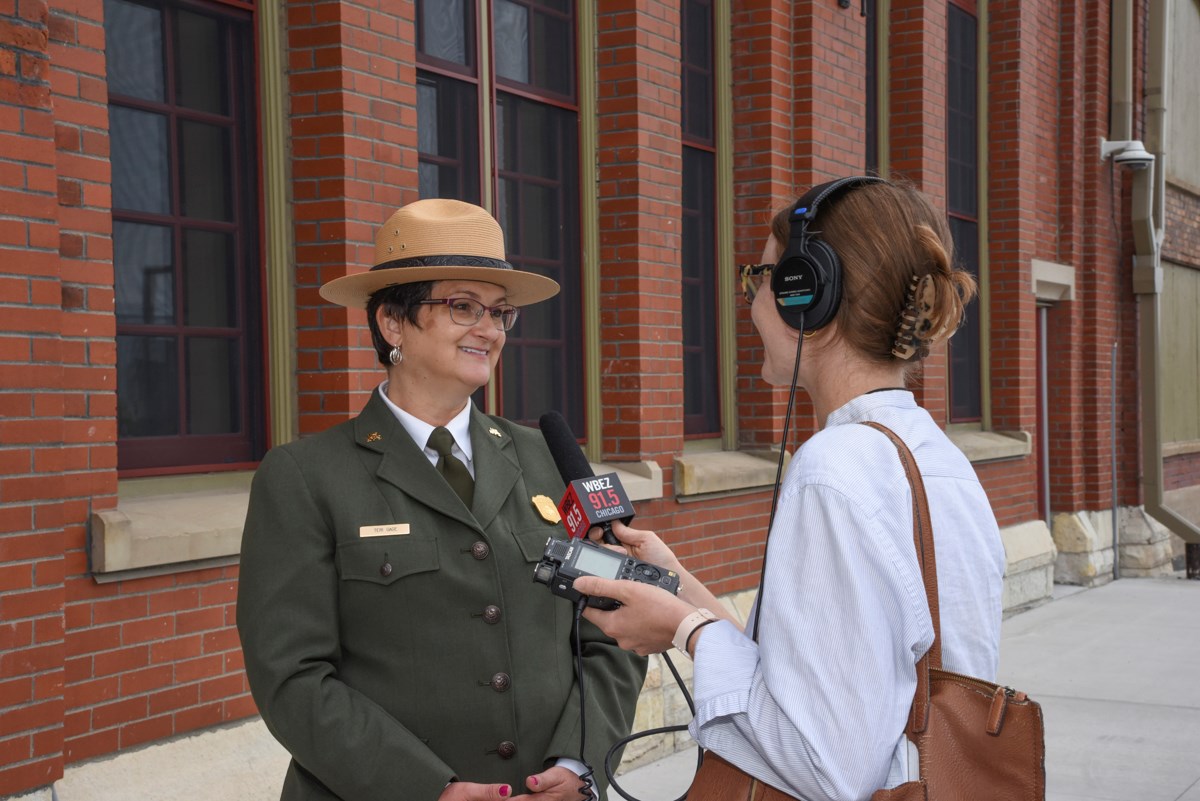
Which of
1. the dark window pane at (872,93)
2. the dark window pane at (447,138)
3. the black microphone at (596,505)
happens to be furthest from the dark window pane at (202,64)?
the dark window pane at (872,93)

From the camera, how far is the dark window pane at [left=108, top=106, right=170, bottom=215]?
433 cm

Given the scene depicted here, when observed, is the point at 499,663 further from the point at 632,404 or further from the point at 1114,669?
the point at 1114,669

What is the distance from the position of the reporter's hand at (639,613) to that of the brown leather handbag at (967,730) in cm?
32

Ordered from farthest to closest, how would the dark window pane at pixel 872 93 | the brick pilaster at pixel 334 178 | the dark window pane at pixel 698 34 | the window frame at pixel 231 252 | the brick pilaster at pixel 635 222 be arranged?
the dark window pane at pixel 872 93
the dark window pane at pixel 698 34
the brick pilaster at pixel 635 222
the brick pilaster at pixel 334 178
the window frame at pixel 231 252

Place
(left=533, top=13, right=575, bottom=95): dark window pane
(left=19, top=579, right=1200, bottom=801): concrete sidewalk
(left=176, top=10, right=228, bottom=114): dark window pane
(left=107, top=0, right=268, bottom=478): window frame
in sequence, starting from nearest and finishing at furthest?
(left=19, top=579, right=1200, bottom=801): concrete sidewalk, (left=107, top=0, right=268, bottom=478): window frame, (left=176, top=10, right=228, bottom=114): dark window pane, (left=533, top=13, right=575, bottom=95): dark window pane

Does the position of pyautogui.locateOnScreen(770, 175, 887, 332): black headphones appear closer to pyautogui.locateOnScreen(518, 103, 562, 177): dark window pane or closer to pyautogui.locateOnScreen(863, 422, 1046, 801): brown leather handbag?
pyautogui.locateOnScreen(863, 422, 1046, 801): brown leather handbag

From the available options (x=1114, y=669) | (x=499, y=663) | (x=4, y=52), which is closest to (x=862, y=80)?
(x=1114, y=669)

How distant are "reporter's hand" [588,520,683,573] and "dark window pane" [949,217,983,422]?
8.87 meters

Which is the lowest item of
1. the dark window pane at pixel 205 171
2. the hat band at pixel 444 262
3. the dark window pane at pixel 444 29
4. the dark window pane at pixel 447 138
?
→ the hat band at pixel 444 262

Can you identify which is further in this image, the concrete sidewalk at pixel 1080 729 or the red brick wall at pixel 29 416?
the concrete sidewalk at pixel 1080 729

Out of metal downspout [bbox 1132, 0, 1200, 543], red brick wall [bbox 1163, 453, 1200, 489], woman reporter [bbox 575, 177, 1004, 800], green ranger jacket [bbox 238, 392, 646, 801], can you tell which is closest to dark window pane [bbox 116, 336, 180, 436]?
green ranger jacket [bbox 238, 392, 646, 801]

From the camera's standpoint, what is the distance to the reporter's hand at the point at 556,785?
2.64m

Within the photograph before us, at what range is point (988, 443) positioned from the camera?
415 inches

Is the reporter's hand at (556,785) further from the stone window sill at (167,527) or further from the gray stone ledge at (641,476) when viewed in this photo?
the gray stone ledge at (641,476)
